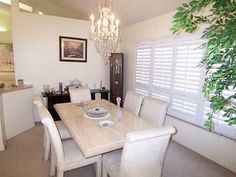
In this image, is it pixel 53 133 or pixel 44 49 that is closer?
pixel 53 133

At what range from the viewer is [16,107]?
3.39 metres

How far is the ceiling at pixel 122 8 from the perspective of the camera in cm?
312

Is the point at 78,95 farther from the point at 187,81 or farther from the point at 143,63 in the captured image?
the point at 187,81

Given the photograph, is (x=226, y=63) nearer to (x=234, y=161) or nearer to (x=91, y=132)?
(x=91, y=132)

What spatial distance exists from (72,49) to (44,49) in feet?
2.20

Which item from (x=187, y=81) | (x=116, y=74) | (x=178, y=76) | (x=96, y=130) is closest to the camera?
(x=96, y=130)

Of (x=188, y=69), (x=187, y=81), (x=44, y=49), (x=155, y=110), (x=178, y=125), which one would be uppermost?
(x=44, y=49)

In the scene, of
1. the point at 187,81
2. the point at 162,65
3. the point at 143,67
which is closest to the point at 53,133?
the point at 187,81

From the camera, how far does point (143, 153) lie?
1.49 meters

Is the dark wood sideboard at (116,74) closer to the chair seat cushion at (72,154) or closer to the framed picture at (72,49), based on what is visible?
the framed picture at (72,49)

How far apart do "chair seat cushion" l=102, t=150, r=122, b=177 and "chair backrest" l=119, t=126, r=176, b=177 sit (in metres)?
0.17

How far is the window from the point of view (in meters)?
2.75

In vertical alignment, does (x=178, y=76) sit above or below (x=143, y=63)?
below

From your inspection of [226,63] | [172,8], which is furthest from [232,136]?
[172,8]
